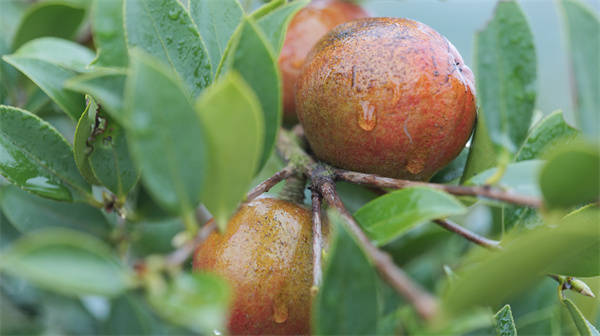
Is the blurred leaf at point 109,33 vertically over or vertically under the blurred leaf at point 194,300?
over

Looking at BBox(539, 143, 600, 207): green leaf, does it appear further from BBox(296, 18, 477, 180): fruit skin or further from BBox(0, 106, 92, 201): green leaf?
BBox(0, 106, 92, 201): green leaf

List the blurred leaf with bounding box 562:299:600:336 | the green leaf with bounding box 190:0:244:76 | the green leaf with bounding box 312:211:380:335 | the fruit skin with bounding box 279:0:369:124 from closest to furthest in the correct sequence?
the green leaf with bounding box 312:211:380:335 → the blurred leaf with bounding box 562:299:600:336 → the green leaf with bounding box 190:0:244:76 → the fruit skin with bounding box 279:0:369:124

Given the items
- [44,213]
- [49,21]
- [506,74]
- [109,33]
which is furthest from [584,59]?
[49,21]

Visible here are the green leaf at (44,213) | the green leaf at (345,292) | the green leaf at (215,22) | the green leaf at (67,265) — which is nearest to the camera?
the green leaf at (67,265)

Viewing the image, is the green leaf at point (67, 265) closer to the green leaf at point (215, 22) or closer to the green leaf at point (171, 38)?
the green leaf at point (171, 38)


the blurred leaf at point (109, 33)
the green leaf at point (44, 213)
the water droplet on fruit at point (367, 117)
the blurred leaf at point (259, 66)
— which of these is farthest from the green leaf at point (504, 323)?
the green leaf at point (44, 213)

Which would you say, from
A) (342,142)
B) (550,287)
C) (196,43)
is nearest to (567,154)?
(342,142)

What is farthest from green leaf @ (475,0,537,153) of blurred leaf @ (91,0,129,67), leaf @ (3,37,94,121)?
leaf @ (3,37,94,121)

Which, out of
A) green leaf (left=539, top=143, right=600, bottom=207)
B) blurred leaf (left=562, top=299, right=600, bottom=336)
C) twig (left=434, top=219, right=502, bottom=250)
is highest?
green leaf (left=539, top=143, right=600, bottom=207)
